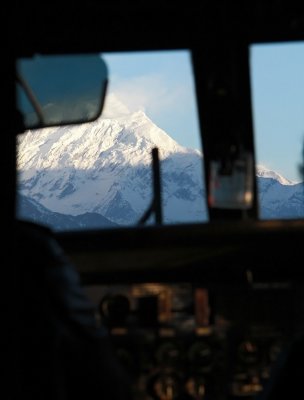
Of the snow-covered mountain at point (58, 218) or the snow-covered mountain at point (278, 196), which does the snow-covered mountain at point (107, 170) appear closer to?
the snow-covered mountain at point (58, 218)

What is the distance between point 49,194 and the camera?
2.94m

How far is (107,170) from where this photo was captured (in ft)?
9.91

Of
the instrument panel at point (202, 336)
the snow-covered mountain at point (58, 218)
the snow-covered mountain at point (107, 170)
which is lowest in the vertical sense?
the instrument panel at point (202, 336)

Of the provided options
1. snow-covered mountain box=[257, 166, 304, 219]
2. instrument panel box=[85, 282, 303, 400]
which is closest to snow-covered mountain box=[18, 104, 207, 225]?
snow-covered mountain box=[257, 166, 304, 219]

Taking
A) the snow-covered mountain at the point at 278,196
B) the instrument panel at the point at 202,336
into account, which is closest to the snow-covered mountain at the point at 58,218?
the instrument panel at the point at 202,336

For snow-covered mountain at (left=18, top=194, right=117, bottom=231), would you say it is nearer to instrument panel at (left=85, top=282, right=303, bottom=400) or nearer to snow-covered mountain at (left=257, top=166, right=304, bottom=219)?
instrument panel at (left=85, top=282, right=303, bottom=400)

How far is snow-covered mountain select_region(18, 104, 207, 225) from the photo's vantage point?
294cm

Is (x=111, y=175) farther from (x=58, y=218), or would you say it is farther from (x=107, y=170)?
(x=58, y=218)

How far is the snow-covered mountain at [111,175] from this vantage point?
293cm

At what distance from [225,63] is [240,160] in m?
0.32

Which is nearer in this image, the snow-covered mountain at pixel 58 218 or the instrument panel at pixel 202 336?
the instrument panel at pixel 202 336

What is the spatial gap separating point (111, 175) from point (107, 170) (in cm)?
2

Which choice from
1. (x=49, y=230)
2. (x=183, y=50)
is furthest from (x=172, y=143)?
(x=49, y=230)

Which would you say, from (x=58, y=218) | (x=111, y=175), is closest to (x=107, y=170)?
(x=111, y=175)
